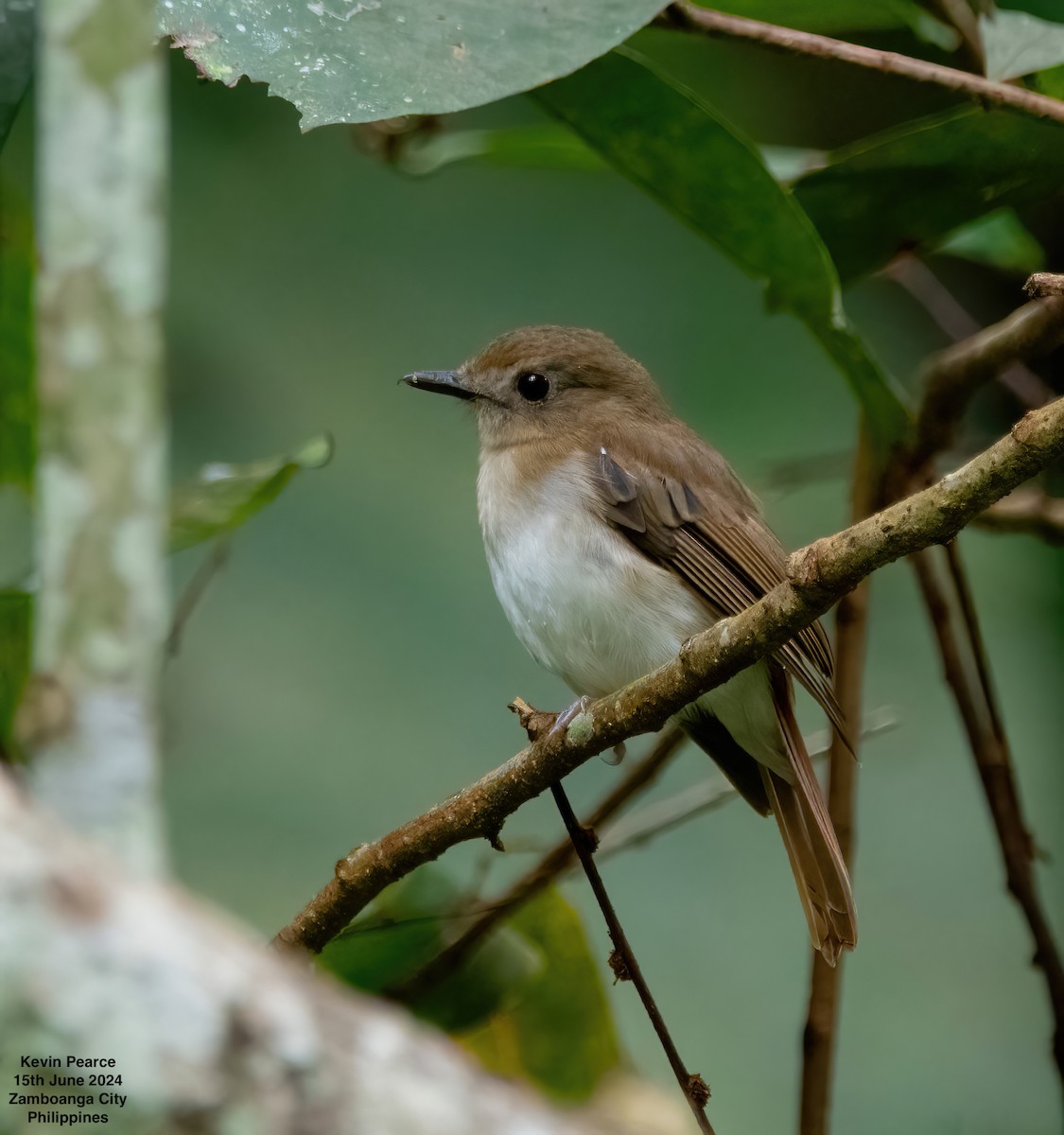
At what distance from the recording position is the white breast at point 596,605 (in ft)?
8.59

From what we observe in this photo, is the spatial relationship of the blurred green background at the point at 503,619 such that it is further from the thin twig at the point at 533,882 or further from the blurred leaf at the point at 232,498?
the blurred leaf at the point at 232,498

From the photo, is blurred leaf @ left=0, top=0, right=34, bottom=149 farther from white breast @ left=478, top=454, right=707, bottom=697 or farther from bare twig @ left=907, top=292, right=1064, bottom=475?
bare twig @ left=907, top=292, right=1064, bottom=475

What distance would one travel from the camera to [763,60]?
4945 millimetres

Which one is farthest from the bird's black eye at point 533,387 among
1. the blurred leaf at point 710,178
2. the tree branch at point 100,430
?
the tree branch at point 100,430

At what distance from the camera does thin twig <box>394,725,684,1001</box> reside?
2.54 m

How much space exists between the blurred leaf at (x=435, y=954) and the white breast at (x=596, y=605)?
0.49 meters

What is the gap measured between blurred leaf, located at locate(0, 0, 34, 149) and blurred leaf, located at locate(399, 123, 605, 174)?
35.3 inches

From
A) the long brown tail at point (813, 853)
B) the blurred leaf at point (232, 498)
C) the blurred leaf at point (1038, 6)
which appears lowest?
the long brown tail at point (813, 853)

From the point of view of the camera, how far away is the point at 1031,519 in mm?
3121

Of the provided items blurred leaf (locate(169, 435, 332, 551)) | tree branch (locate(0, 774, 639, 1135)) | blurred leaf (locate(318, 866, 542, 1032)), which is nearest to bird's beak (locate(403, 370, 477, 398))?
blurred leaf (locate(169, 435, 332, 551))

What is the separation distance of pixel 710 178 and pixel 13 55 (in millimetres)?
1115

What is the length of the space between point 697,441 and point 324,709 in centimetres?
183

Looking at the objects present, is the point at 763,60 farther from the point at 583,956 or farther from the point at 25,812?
the point at 25,812

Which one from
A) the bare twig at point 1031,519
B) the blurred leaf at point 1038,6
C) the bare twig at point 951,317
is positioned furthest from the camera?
the blurred leaf at point 1038,6
